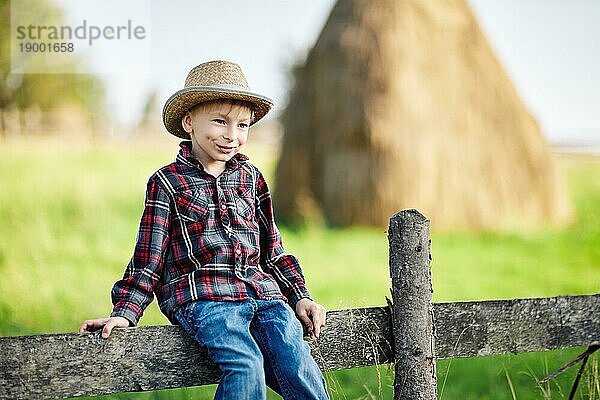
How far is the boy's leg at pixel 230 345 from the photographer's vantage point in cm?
275

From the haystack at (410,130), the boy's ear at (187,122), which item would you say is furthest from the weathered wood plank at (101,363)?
the haystack at (410,130)

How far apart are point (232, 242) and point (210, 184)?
211 mm

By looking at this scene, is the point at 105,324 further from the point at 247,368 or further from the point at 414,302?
the point at 414,302

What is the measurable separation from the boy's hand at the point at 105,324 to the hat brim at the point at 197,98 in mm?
706

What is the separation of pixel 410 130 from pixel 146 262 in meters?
9.16

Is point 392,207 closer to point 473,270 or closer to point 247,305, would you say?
point 473,270

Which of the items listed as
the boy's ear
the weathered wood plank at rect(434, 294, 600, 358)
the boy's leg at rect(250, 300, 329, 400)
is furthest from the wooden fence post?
the boy's ear

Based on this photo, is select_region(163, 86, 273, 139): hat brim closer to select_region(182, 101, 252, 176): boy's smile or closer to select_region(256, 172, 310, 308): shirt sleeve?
select_region(182, 101, 252, 176): boy's smile

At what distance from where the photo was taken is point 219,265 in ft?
9.52

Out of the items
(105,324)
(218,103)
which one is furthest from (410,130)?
(105,324)

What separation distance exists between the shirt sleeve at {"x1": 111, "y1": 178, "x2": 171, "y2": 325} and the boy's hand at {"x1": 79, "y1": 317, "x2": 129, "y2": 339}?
2 cm

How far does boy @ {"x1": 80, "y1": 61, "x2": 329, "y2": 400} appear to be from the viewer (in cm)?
282

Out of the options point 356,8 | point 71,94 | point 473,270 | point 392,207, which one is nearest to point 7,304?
point 473,270

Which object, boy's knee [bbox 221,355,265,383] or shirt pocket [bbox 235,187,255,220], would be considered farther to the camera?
shirt pocket [bbox 235,187,255,220]
